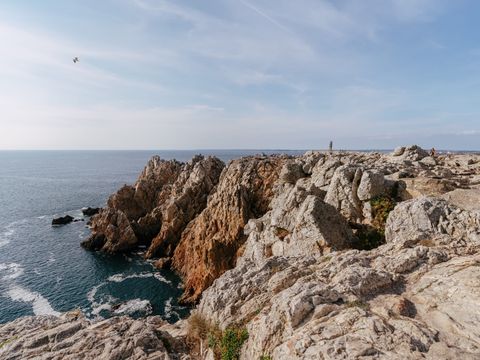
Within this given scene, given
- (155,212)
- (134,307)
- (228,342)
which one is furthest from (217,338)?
(155,212)

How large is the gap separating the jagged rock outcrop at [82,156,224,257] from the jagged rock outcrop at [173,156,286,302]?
209 inches

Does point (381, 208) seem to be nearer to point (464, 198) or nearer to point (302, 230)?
point (464, 198)

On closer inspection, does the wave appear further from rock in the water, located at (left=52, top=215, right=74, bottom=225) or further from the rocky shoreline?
the rocky shoreline

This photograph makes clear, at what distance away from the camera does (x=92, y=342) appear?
58.4ft

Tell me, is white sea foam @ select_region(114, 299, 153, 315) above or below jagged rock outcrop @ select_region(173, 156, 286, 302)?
below

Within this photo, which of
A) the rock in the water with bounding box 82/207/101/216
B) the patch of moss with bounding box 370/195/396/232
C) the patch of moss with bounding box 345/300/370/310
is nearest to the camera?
the patch of moss with bounding box 345/300/370/310

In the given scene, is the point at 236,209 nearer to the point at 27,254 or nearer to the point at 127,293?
the point at 127,293

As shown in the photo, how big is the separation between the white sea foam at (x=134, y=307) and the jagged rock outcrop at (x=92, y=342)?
24.3 m

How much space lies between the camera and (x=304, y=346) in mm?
11500

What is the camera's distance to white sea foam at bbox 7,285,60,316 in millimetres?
43812

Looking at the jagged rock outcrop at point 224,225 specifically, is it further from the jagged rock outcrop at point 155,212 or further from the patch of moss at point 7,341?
the patch of moss at point 7,341

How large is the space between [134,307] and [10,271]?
30.0 metres

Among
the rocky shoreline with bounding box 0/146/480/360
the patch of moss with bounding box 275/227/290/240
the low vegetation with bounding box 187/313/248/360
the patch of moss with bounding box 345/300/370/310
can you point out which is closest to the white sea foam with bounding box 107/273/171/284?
the rocky shoreline with bounding box 0/146/480/360

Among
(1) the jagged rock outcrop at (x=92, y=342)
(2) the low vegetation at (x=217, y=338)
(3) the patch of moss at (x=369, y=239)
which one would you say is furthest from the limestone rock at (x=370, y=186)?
(1) the jagged rock outcrop at (x=92, y=342)
